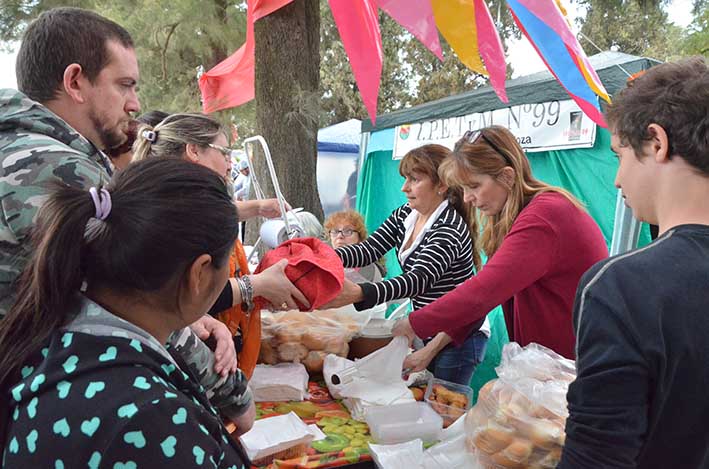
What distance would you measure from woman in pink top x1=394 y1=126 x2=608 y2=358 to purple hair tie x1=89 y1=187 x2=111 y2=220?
1206 mm

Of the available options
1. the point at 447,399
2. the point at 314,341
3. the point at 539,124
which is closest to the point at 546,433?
the point at 447,399

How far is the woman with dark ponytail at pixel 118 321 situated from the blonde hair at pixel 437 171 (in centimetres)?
167

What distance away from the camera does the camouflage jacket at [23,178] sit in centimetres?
100

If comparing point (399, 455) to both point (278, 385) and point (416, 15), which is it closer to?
point (278, 385)

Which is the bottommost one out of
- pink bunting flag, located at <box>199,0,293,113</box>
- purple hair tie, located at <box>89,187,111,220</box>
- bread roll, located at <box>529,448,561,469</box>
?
bread roll, located at <box>529,448,561,469</box>

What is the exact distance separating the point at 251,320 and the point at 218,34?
4755 mm

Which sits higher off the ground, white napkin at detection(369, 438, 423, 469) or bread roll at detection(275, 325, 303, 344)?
bread roll at detection(275, 325, 303, 344)

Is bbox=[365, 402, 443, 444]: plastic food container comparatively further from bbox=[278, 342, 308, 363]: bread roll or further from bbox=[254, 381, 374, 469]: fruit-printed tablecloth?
bbox=[278, 342, 308, 363]: bread roll

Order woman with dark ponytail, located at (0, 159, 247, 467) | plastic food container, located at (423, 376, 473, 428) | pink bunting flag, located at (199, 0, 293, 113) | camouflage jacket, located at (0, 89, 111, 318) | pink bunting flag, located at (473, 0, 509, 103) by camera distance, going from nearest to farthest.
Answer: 1. woman with dark ponytail, located at (0, 159, 247, 467)
2. camouflage jacket, located at (0, 89, 111, 318)
3. plastic food container, located at (423, 376, 473, 428)
4. pink bunting flag, located at (473, 0, 509, 103)
5. pink bunting flag, located at (199, 0, 293, 113)

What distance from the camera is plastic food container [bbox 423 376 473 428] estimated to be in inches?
61.6

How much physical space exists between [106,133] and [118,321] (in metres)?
0.76

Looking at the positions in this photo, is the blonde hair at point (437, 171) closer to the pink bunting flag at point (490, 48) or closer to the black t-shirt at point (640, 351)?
the pink bunting flag at point (490, 48)

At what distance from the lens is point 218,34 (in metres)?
5.61

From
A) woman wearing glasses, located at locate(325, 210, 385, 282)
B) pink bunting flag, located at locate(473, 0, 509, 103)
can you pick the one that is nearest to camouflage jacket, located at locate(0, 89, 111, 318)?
pink bunting flag, located at locate(473, 0, 509, 103)
